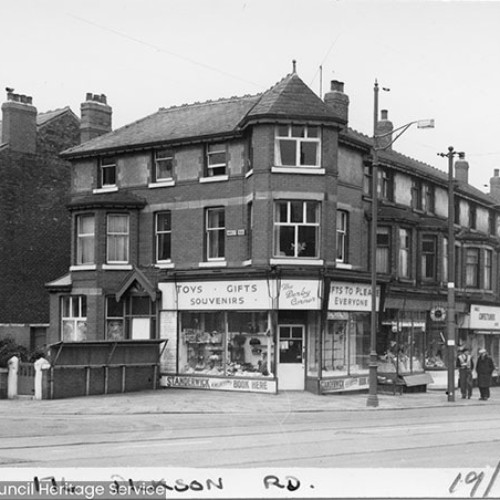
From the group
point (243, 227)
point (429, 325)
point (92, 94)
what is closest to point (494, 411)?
point (243, 227)

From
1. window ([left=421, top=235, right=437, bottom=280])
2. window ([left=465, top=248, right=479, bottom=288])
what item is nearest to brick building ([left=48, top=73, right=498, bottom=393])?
window ([left=421, top=235, right=437, bottom=280])

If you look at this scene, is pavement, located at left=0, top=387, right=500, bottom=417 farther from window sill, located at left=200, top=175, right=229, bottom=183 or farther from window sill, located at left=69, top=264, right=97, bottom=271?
window sill, located at left=200, top=175, right=229, bottom=183

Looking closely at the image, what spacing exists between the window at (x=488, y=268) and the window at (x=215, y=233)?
17.2m

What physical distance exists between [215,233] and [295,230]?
10.9 feet

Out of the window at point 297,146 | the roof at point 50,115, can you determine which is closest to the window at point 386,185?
the window at point 297,146

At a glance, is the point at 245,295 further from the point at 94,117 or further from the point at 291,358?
the point at 94,117

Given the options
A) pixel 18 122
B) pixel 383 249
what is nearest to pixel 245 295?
pixel 383 249

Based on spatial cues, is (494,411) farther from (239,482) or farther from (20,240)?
A: (20,240)

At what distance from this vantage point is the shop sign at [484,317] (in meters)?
42.1

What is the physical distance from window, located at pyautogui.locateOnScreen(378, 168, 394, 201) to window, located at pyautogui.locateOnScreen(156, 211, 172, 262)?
28.7 feet

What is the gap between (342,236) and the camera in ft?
105

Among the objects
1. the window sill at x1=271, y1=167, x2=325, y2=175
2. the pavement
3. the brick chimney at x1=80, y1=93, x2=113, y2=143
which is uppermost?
the brick chimney at x1=80, y1=93, x2=113, y2=143

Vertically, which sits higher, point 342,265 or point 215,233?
point 215,233

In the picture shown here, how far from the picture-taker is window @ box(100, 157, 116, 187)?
34.4 m
